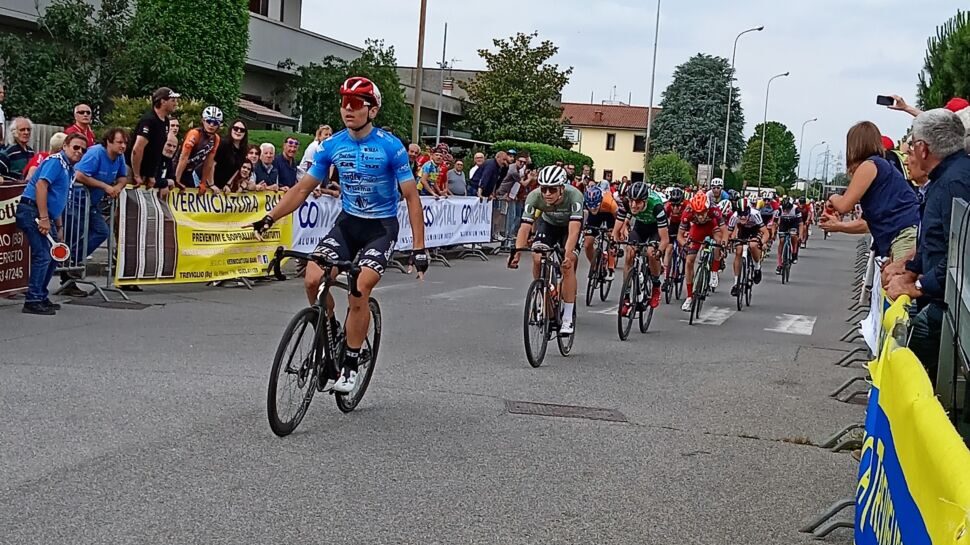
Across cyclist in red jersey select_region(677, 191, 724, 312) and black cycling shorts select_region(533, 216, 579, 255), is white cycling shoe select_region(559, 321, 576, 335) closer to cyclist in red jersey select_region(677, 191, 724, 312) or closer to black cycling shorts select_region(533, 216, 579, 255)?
black cycling shorts select_region(533, 216, 579, 255)

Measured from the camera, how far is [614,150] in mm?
114312

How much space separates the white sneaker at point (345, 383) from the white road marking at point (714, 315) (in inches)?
306

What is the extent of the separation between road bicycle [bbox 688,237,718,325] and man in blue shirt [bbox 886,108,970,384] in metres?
8.06

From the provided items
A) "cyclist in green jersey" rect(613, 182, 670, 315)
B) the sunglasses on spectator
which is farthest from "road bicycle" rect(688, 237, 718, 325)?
the sunglasses on spectator

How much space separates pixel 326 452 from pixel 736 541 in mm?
2349

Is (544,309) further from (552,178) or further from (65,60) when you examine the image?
(65,60)

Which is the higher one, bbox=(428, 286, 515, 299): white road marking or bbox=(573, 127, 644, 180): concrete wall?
bbox=(573, 127, 644, 180): concrete wall

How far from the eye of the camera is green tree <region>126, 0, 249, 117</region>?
25562 millimetres

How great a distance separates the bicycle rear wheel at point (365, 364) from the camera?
7.24 metres

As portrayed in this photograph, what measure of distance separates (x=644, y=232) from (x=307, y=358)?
7.74 metres

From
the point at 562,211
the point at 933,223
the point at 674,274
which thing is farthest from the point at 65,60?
the point at 933,223

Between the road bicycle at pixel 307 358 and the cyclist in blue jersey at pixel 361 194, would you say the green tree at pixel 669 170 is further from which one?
the road bicycle at pixel 307 358

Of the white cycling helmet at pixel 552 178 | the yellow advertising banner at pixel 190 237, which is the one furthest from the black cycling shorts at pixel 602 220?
the white cycling helmet at pixel 552 178

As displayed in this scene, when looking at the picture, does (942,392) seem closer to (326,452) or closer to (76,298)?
(326,452)
